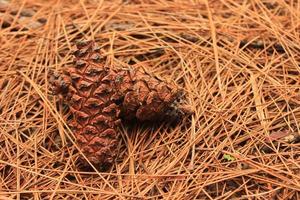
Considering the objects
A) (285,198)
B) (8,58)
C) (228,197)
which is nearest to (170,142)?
(228,197)

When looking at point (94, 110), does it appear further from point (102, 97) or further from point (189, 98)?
point (189, 98)

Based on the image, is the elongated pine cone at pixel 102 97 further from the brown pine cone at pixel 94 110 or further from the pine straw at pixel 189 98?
the pine straw at pixel 189 98

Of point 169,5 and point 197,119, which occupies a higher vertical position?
point 169,5

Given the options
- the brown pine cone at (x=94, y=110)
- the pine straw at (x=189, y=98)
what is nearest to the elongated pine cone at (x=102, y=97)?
the brown pine cone at (x=94, y=110)

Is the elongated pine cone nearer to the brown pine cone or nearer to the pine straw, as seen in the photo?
the brown pine cone

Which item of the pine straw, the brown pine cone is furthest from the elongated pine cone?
the pine straw

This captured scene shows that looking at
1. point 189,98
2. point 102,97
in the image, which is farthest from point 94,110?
point 189,98

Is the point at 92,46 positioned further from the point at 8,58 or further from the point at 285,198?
the point at 285,198
